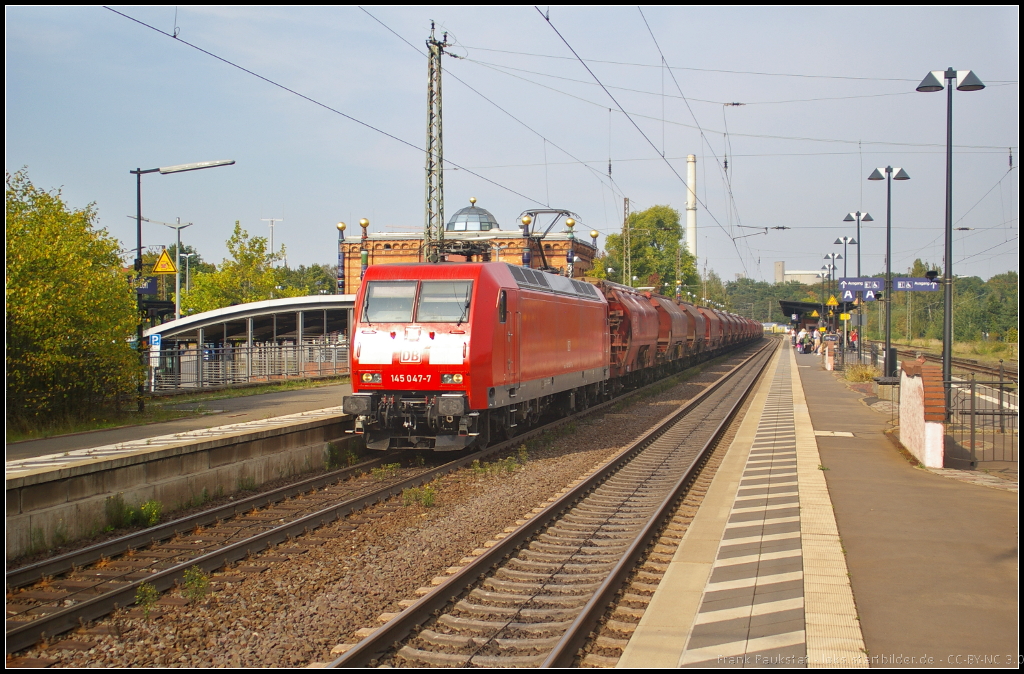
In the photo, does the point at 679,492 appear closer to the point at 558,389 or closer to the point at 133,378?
the point at 558,389

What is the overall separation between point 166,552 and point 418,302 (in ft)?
20.1

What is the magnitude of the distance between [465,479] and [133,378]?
25.3ft

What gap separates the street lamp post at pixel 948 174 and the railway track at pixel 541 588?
8.11m

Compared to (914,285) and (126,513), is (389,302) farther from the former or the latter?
(914,285)

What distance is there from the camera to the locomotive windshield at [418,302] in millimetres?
13117

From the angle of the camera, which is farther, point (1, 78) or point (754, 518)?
point (754, 518)

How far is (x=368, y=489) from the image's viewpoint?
11492 mm

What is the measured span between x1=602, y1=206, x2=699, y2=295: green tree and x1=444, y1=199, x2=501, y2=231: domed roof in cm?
1313

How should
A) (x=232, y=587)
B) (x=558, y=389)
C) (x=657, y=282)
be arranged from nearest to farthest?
(x=232, y=587)
(x=558, y=389)
(x=657, y=282)

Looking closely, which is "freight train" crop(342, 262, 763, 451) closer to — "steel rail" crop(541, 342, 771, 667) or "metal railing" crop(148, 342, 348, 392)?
"steel rail" crop(541, 342, 771, 667)

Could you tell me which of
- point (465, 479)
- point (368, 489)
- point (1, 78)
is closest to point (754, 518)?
point (465, 479)

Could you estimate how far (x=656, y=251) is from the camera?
8412cm

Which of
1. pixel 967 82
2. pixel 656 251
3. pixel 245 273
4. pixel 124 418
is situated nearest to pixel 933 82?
pixel 967 82

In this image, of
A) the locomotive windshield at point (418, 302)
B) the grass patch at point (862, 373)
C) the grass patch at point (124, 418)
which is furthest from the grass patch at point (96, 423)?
the grass patch at point (862, 373)
